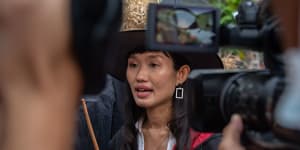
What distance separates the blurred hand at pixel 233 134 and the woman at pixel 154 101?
136 centimetres

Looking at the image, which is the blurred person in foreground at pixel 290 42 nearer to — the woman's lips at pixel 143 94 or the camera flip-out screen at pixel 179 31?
the camera flip-out screen at pixel 179 31

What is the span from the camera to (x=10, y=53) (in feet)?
3.47

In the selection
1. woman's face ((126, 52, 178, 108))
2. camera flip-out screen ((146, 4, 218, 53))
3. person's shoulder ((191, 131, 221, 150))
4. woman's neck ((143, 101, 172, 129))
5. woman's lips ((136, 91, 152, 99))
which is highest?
camera flip-out screen ((146, 4, 218, 53))

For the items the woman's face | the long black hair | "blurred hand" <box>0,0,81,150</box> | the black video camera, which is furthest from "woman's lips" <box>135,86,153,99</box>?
"blurred hand" <box>0,0,81,150</box>

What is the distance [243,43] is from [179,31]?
0.50 feet

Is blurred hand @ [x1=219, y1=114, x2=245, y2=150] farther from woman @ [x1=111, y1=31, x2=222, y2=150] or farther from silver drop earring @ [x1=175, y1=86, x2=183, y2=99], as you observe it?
silver drop earring @ [x1=175, y1=86, x2=183, y2=99]

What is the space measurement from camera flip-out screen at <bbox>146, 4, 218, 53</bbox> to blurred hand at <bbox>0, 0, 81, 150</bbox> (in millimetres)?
364

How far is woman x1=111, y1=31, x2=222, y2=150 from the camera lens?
2.99 metres

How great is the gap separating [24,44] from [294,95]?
0.45m

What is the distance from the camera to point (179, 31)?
4.82 ft

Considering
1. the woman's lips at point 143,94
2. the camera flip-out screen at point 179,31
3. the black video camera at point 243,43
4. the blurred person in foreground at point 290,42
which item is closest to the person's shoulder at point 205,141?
the woman's lips at point 143,94

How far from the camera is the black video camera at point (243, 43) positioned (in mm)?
1374

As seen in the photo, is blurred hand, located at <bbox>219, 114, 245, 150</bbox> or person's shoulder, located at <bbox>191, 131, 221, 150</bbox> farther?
person's shoulder, located at <bbox>191, 131, 221, 150</bbox>

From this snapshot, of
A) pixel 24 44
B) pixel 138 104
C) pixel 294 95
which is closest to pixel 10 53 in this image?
pixel 24 44
